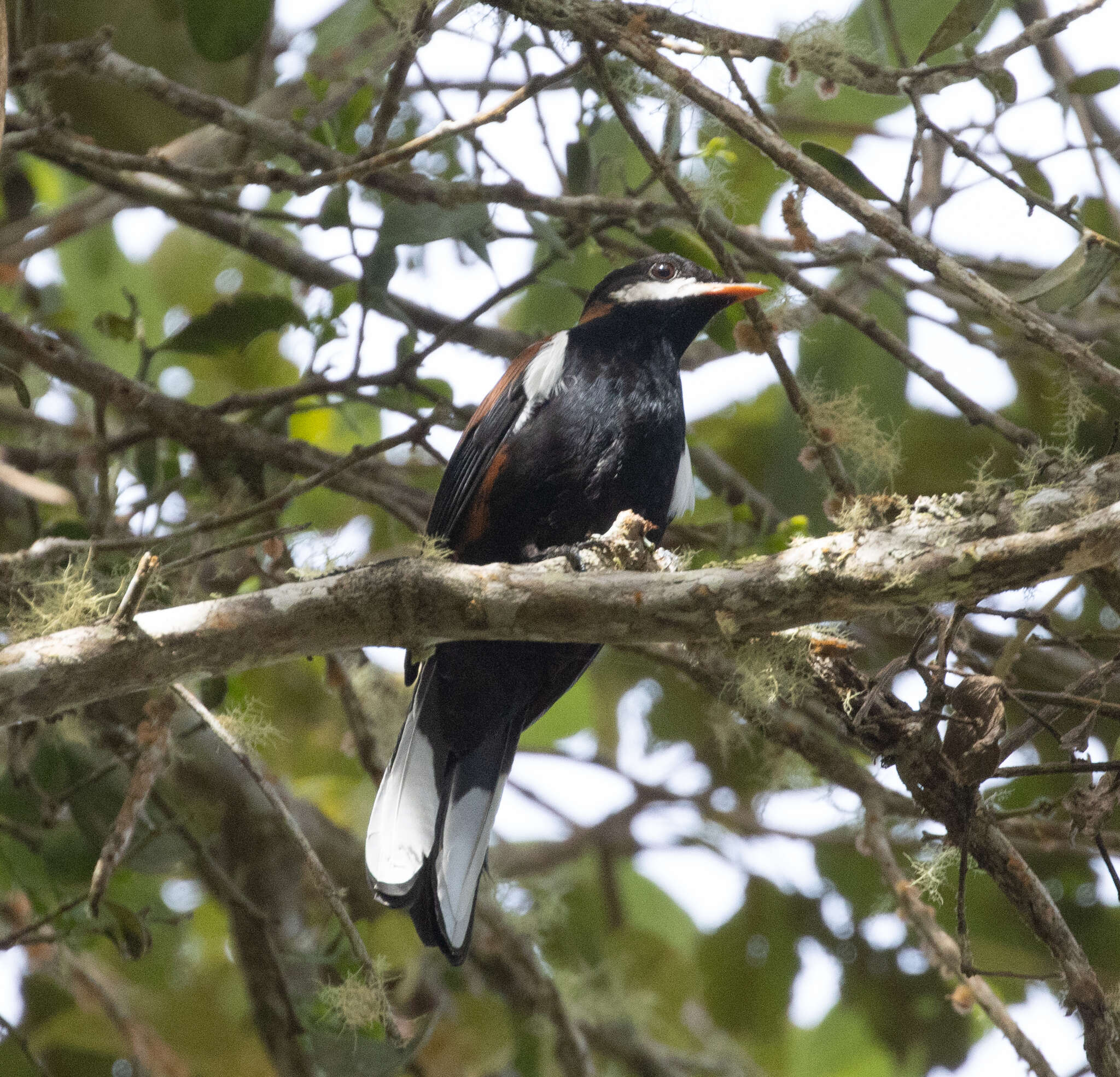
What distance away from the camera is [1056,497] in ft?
7.06

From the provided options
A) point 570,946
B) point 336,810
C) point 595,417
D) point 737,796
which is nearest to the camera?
point 595,417

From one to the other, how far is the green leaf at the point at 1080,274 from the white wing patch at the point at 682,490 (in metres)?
1.12

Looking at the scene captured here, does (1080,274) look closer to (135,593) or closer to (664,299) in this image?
(664,299)

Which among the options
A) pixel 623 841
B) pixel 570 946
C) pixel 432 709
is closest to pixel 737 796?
pixel 623 841

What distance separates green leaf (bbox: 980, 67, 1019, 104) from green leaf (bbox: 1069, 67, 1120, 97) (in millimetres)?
153

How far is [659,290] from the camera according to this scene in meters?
3.64

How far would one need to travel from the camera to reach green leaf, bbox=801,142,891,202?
282cm

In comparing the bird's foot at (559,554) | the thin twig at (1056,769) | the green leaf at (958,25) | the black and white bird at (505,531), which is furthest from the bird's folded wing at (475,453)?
the thin twig at (1056,769)

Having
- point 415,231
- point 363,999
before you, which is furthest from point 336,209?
point 363,999

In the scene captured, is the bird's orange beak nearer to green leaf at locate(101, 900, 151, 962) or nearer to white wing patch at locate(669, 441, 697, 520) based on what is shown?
white wing patch at locate(669, 441, 697, 520)

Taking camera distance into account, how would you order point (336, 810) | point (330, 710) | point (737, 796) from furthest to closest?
point (336, 810) → point (330, 710) → point (737, 796)

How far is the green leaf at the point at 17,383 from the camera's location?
2404 mm

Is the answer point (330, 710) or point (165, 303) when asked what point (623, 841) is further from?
point (165, 303)

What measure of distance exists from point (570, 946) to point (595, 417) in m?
2.18
